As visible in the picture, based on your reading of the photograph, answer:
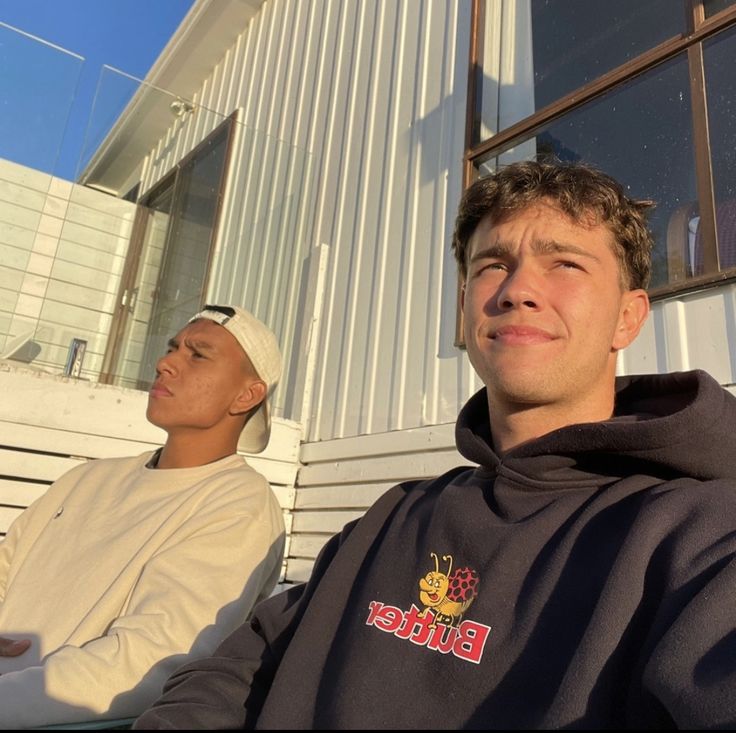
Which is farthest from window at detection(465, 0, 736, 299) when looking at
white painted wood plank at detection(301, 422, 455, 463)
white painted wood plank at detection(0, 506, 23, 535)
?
white painted wood plank at detection(0, 506, 23, 535)

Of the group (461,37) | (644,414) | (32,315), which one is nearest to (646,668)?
(644,414)

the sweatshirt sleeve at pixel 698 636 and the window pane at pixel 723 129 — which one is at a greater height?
the window pane at pixel 723 129

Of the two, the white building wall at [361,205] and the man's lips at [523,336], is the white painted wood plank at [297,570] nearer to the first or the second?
the white building wall at [361,205]

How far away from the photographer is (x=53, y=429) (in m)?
3.31

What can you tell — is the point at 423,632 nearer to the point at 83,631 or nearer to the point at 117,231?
the point at 83,631

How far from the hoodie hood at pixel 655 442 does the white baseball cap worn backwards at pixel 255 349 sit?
119cm

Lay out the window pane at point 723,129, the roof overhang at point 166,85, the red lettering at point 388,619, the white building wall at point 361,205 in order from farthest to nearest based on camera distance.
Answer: the roof overhang at point 166,85 < the white building wall at point 361,205 < the window pane at point 723,129 < the red lettering at point 388,619

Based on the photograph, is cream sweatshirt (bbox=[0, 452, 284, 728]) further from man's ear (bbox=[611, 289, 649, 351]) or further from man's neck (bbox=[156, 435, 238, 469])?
man's ear (bbox=[611, 289, 649, 351])

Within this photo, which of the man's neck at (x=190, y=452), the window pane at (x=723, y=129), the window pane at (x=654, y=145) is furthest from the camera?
the window pane at (x=654, y=145)

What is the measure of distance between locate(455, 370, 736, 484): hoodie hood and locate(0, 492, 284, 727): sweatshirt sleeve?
764 mm

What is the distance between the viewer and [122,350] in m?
3.96

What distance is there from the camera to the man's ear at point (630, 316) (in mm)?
1279

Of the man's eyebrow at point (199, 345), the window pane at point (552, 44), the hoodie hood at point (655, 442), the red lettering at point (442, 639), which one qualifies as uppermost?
the window pane at point (552, 44)

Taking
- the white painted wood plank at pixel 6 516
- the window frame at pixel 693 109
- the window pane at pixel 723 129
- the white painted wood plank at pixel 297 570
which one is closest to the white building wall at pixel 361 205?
the window frame at pixel 693 109
